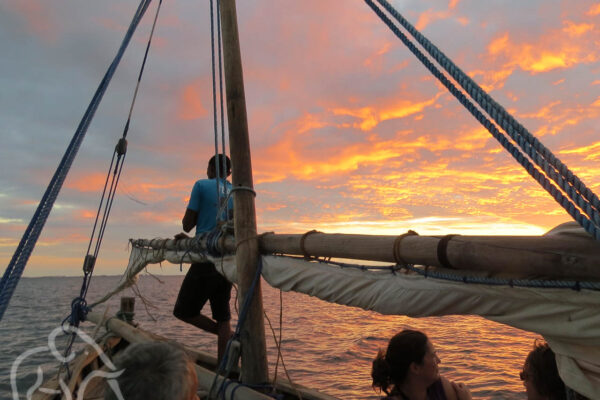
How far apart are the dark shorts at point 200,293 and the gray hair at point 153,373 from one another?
133 inches

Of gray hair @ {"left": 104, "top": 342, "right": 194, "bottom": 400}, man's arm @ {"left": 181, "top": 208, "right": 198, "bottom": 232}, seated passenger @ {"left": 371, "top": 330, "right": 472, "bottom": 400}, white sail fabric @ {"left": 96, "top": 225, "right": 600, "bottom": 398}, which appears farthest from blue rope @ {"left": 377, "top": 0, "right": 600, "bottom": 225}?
man's arm @ {"left": 181, "top": 208, "right": 198, "bottom": 232}

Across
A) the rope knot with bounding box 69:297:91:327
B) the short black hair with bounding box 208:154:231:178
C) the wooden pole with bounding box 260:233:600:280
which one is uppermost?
the short black hair with bounding box 208:154:231:178

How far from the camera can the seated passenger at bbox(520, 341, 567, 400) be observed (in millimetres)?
1958

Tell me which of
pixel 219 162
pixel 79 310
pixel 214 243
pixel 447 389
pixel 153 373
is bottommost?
pixel 447 389

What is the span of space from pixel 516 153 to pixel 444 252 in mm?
546

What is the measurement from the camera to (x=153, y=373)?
1.25 meters

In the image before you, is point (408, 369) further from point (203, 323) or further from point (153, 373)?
point (203, 323)

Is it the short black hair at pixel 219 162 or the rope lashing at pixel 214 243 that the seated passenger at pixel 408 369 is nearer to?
the rope lashing at pixel 214 243

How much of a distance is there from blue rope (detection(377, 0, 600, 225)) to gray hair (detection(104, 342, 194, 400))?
1496 millimetres

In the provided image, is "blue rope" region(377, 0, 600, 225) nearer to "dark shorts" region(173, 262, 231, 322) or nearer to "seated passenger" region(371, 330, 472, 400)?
"seated passenger" region(371, 330, 472, 400)

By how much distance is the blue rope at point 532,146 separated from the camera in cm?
152

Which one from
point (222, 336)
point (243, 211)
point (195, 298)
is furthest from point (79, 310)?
point (243, 211)

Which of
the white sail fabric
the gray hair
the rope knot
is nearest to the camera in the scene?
the gray hair

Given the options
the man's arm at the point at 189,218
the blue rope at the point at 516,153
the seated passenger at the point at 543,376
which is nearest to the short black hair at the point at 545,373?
the seated passenger at the point at 543,376
